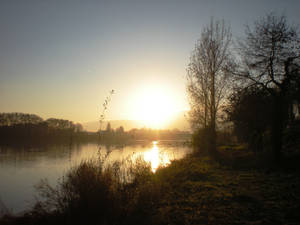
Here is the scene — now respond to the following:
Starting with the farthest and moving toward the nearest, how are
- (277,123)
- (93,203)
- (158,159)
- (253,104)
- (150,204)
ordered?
(158,159) < (253,104) < (277,123) < (150,204) < (93,203)

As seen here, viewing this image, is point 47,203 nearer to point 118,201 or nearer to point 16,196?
point 118,201

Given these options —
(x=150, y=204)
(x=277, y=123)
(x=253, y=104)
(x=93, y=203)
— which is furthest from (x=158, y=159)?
(x=93, y=203)

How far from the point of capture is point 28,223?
5.49 m

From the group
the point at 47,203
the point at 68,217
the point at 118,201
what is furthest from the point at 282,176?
the point at 47,203

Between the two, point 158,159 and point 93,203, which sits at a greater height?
point 93,203

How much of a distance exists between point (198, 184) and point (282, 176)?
11.4ft

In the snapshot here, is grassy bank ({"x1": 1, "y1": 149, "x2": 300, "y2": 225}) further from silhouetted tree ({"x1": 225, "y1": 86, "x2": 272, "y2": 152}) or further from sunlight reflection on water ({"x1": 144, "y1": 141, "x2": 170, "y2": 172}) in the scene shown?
silhouetted tree ({"x1": 225, "y1": 86, "x2": 272, "y2": 152})

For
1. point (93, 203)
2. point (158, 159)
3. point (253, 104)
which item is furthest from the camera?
point (158, 159)

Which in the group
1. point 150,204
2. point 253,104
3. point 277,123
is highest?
point 253,104

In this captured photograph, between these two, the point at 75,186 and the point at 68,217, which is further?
the point at 75,186

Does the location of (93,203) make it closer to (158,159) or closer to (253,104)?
(253,104)

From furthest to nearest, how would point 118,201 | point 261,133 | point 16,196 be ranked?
1. point 261,133
2. point 16,196
3. point 118,201

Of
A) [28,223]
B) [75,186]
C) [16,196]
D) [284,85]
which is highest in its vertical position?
[284,85]

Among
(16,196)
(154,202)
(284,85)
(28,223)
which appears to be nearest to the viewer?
(28,223)
